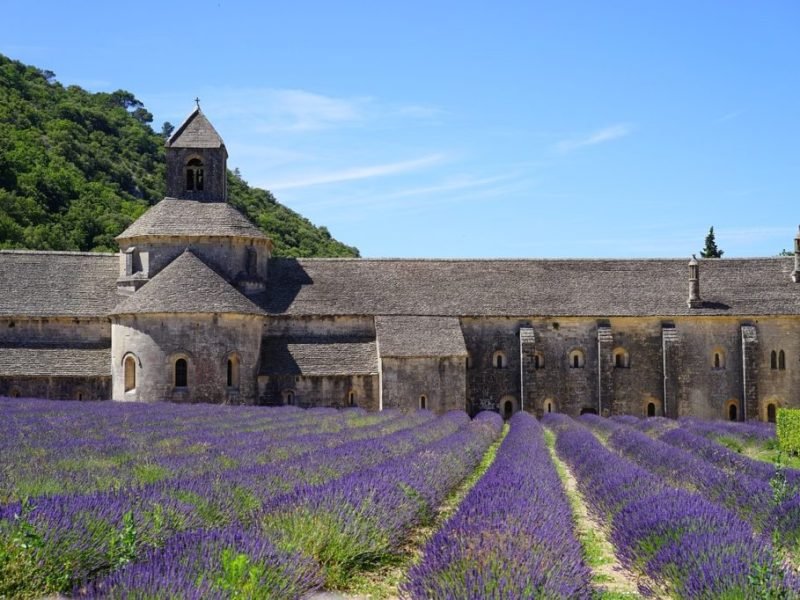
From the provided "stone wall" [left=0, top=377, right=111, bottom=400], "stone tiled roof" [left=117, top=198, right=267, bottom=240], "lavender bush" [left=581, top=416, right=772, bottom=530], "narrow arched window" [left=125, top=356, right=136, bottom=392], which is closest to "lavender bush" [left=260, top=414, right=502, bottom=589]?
"lavender bush" [left=581, top=416, right=772, bottom=530]

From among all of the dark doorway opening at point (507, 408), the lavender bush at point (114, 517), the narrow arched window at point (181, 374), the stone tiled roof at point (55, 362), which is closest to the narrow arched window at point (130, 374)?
the stone tiled roof at point (55, 362)

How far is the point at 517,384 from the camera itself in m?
41.0

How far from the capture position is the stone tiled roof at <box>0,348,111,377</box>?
37.5 m

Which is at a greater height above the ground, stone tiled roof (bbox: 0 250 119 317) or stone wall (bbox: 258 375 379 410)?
stone tiled roof (bbox: 0 250 119 317)

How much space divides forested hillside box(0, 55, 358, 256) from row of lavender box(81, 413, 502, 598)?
5759 centimetres

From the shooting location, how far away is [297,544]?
8492 millimetres

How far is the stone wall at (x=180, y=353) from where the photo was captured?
3656 centimetres

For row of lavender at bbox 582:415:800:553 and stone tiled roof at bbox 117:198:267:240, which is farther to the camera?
stone tiled roof at bbox 117:198:267:240

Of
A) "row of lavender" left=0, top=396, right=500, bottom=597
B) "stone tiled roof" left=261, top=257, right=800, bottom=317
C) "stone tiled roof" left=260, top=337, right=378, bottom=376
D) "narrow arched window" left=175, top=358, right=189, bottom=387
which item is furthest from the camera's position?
"stone tiled roof" left=261, top=257, right=800, bottom=317

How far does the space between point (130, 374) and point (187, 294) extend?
4.01 metres

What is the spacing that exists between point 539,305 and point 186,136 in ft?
60.1

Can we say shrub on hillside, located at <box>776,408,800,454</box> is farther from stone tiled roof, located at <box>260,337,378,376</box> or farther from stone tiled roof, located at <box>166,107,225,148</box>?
stone tiled roof, located at <box>166,107,225,148</box>

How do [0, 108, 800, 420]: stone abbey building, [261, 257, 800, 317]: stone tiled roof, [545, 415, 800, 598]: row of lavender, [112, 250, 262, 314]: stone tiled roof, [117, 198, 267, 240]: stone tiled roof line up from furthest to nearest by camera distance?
[261, 257, 800, 317]: stone tiled roof < [117, 198, 267, 240]: stone tiled roof < [0, 108, 800, 420]: stone abbey building < [112, 250, 262, 314]: stone tiled roof < [545, 415, 800, 598]: row of lavender

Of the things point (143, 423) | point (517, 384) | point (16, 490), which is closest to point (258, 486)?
point (16, 490)
